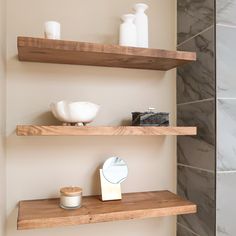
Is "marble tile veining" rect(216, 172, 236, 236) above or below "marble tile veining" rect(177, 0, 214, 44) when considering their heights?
below

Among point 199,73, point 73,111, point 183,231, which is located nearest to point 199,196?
point 183,231

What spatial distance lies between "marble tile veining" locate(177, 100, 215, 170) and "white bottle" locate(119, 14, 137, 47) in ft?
1.38

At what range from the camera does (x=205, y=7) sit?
117 cm

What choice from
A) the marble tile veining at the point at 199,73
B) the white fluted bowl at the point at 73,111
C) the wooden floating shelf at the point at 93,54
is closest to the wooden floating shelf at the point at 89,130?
the white fluted bowl at the point at 73,111

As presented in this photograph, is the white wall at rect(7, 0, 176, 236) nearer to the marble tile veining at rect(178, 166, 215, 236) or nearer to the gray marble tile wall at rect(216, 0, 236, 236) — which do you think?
the marble tile veining at rect(178, 166, 215, 236)

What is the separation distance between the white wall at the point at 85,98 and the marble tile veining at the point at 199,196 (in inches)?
3.3

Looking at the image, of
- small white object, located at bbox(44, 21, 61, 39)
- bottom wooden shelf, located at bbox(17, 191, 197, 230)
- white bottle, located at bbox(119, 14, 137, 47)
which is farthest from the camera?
white bottle, located at bbox(119, 14, 137, 47)

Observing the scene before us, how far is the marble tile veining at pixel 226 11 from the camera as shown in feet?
3.64

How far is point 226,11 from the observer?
1.12 metres

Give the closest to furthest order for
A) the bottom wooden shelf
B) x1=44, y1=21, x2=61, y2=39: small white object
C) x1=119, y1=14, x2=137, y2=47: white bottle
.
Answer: the bottom wooden shelf < x1=44, y1=21, x2=61, y2=39: small white object < x1=119, y1=14, x2=137, y2=47: white bottle

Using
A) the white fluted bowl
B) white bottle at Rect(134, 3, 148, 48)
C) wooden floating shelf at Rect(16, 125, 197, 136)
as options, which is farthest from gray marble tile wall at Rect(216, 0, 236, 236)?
the white fluted bowl

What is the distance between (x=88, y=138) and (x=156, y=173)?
0.40 m

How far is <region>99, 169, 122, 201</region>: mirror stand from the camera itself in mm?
1160

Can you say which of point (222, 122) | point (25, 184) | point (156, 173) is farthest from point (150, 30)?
point (25, 184)
